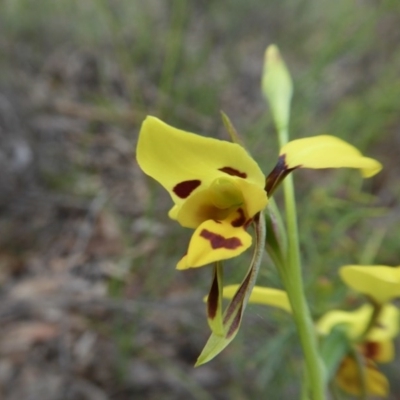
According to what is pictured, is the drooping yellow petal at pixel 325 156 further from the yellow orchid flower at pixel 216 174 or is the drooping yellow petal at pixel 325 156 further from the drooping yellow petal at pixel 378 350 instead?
the drooping yellow petal at pixel 378 350

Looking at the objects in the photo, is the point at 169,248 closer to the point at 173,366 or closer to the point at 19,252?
the point at 173,366

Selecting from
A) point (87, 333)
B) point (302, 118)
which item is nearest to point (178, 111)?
point (302, 118)

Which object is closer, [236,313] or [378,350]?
[236,313]

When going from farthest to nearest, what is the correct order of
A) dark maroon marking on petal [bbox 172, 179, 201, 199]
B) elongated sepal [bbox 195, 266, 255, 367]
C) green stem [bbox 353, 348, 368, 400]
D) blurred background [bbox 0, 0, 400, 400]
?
blurred background [bbox 0, 0, 400, 400] → green stem [bbox 353, 348, 368, 400] → dark maroon marking on petal [bbox 172, 179, 201, 199] → elongated sepal [bbox 195, 266, 255, 367]

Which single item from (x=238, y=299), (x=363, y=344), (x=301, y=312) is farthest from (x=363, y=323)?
(x=238, y=299)

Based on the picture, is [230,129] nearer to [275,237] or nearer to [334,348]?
[275,237]

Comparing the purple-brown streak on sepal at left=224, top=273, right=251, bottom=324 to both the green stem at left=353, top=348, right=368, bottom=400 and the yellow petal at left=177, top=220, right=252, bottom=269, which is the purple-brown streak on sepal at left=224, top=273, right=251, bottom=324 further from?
the green stem at left=353, top=348, right=368, bottom=400

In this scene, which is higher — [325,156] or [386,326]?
[325,156]

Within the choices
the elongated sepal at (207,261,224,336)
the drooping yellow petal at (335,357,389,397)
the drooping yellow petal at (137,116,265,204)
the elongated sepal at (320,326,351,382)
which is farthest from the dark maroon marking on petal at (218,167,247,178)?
the drooping yellow petal at (335,357,389,397)
